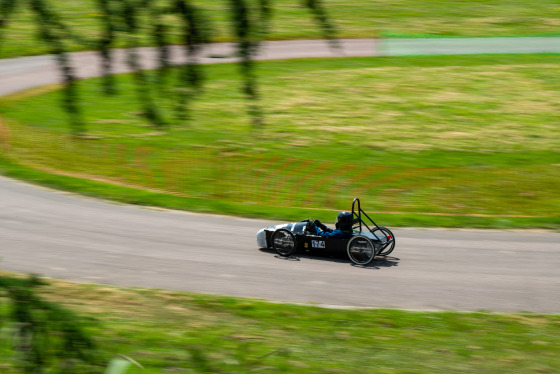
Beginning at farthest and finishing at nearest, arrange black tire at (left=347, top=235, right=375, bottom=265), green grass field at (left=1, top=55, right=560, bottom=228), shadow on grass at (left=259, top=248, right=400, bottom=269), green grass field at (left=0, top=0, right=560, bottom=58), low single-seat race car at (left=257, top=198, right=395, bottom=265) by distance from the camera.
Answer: green grass field at (left=0, top=0, right=560, bottom=58) < green grass field at (left=1, top=55, right=560, bottom=228) < shadow on grass at (left=259, top=248, right=400, bottom=269) < low single-seat race car at (left=257, top=198, right=395, bottom=265) < black tire at (left=347, top=235, right=375, bottom=265)

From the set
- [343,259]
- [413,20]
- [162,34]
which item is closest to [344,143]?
[343,259]

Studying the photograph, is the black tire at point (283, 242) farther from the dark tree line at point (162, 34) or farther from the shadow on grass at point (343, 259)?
the dark tree line at point (162, 34)

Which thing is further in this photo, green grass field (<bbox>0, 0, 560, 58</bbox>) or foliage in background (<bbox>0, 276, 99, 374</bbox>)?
green grass field (<bbox>0, 0, 560, 58</bbox>)

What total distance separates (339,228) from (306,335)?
17.5 feet

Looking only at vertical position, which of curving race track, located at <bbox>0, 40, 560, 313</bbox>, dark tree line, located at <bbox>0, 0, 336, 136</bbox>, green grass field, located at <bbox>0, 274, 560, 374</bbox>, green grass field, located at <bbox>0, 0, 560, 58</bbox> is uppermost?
green grass field, located at <bbox>0, 0, 560, 58</bbox>

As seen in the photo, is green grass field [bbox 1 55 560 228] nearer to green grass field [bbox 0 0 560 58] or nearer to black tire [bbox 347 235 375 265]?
black tire [bbox 347 235 375 265]

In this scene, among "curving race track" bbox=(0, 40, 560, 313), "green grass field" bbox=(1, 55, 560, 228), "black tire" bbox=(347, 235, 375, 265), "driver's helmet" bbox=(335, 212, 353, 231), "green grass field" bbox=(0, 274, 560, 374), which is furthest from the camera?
"green grass field" bbox=(1, 55, 560, 228)

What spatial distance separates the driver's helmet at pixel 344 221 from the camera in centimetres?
1476

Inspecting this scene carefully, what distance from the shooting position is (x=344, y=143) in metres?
24.4

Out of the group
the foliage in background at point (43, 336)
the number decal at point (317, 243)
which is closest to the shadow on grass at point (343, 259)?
the number decal at point (317, 243)

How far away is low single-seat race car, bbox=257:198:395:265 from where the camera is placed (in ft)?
46.8

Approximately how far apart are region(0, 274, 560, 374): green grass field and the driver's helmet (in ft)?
11.6

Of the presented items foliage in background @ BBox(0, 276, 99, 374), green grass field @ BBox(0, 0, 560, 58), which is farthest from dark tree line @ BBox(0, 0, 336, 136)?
green grass field @ BBox(0, 0, 560, 58)

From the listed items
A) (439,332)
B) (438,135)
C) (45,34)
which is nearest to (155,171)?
(438,135)
